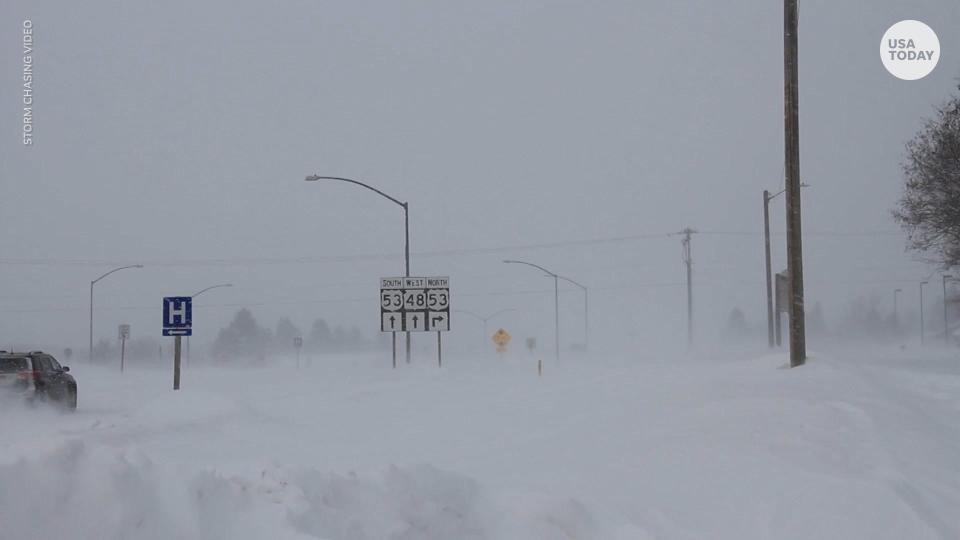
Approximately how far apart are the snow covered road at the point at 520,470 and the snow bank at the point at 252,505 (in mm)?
12

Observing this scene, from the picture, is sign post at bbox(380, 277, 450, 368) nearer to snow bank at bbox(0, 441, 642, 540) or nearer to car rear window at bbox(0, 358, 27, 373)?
car rear window at bbox(0, 358, 27, 373)

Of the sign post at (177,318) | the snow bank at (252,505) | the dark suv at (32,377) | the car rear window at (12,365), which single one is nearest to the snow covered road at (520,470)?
the snow bank at (252,505)

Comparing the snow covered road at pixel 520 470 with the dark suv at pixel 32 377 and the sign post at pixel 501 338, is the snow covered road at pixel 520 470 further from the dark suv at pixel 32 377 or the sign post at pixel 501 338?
the sign post at pixel 501 338

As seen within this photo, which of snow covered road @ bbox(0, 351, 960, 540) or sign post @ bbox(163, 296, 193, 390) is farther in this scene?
sign post @ bbox(163, 296, 193, 390)

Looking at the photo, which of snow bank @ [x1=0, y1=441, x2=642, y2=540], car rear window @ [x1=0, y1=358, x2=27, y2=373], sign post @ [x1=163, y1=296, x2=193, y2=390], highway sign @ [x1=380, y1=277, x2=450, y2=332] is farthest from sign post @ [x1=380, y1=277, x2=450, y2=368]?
snow bank @ [x1=0, y1=441, x2=642, y2=540]

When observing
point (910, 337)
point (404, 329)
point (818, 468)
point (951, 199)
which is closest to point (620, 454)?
point (818, 468)

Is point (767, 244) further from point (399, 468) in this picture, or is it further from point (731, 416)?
point (399, 468)

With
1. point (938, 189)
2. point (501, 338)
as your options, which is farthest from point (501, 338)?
point (938, 189)

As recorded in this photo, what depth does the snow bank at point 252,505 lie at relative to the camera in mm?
5258

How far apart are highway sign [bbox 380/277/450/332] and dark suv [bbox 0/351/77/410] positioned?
12644 mm

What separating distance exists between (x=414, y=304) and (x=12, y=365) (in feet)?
48.4

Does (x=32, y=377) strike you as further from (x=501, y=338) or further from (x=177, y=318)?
(x=501, y=338)

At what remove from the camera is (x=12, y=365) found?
67.6 feet

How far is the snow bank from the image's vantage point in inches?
207
